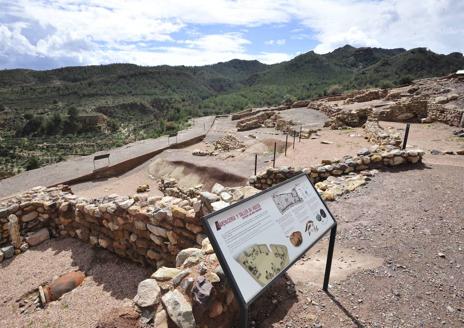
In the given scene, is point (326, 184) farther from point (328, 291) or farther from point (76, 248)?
point (76, 248)

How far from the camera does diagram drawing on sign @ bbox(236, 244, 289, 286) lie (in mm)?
2398

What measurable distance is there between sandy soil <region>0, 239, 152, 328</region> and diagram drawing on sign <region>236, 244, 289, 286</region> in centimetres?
336

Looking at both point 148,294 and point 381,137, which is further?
point 381,137

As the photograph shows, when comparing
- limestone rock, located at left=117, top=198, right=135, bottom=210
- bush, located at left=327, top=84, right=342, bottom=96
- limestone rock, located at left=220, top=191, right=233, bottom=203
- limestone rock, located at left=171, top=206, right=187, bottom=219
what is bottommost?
limestone rock, located at left=117, top=198, right=135, bottom=210

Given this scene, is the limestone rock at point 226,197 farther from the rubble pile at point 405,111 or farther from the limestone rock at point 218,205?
the rubble pile at point 405,111

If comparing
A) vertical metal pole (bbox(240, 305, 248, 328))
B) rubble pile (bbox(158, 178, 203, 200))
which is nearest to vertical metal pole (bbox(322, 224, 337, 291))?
vertical metal pole (bbox(240, 305, 248, 328))

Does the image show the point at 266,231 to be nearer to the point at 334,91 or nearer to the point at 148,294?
the point at 148,294

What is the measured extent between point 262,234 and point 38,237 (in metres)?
6.65

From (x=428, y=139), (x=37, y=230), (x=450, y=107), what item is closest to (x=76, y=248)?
(x=37, y=230)

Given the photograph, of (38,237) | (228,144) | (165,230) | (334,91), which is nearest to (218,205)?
(165,230)

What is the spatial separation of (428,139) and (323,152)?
4.16 meters

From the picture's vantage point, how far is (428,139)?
12.2m

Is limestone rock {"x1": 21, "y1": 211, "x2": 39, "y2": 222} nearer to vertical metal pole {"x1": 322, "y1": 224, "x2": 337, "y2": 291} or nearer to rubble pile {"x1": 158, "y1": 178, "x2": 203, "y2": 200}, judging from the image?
rubble pile {"x1": 158, "y1": 178, "x2": 203, "y2": 200}

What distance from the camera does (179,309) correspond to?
2.84 metres
